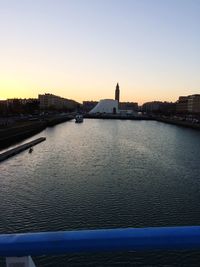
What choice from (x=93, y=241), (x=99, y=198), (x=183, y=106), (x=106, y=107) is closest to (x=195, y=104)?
(x=183, y=106)

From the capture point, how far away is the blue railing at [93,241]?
3.31ft

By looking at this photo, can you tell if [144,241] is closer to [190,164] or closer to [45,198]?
[45,198]

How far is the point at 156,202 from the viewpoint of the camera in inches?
558

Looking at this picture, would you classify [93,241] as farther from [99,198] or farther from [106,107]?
[106,107]

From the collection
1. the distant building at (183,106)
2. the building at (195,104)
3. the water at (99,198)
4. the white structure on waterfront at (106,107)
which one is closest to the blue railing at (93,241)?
the water at (99,198)

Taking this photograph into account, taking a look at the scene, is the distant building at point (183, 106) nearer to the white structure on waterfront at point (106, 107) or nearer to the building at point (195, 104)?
the building at point (195, 104)

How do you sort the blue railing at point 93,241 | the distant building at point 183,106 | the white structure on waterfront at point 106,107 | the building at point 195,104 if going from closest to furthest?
the blue railing at point 93,241, the building at point 195,104, the distant building at point 183,106, the white structure on waterfront at point 106,107

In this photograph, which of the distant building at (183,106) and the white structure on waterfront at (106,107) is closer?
the distant building at (183,106)

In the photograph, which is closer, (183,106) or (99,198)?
(99,198)

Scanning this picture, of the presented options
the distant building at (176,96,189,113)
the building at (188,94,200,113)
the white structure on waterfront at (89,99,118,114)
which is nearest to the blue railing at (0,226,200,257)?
the building at (188,94,200,113)

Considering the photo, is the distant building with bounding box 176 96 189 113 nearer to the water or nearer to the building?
the building

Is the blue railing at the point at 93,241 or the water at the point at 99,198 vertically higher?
the blue railing at the point at 93,241

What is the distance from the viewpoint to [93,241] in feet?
3.36

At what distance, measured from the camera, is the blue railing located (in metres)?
1.01
